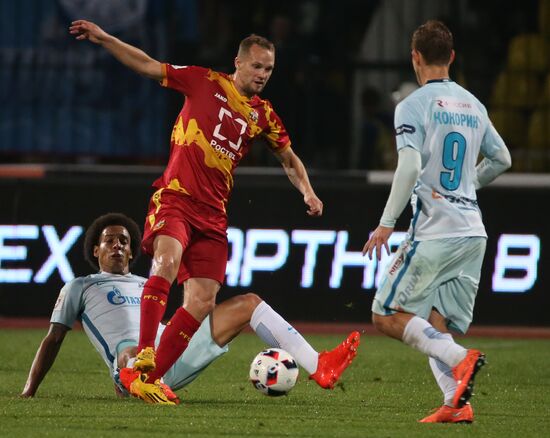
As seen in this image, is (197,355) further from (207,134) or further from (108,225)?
(108,225)

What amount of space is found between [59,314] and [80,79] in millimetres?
6284

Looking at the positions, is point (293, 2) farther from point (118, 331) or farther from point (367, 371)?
point (118, 331)

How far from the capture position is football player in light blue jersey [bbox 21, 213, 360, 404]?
6852mm

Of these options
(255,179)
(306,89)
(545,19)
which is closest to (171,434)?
(255,179)

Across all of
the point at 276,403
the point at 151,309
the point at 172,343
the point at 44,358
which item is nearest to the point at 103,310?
the point at 44,358

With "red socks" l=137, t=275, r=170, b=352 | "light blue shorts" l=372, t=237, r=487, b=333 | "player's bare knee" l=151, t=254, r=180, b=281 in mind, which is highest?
"light blue shorts" l=372, t=237, r=487, b=333

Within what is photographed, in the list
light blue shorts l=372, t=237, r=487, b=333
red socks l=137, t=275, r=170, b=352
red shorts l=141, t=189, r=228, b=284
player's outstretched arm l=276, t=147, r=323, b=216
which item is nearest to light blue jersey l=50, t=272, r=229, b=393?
red shorts l=141, t=189, r=228, b=284

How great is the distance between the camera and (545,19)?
1423cm

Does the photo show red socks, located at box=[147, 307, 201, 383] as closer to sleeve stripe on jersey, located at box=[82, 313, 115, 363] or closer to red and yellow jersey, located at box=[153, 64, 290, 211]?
sleeve stripe on jersey, located at box=[82, 313, 115, 363]

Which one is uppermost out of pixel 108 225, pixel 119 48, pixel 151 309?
pixel 119 48

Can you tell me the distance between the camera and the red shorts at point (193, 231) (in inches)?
277

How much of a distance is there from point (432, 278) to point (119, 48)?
1986 mm

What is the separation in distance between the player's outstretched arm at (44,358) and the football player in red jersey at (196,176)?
61 cm

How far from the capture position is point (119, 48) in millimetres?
6883
